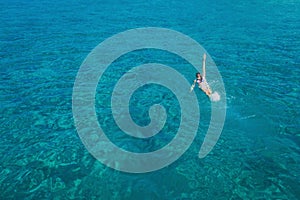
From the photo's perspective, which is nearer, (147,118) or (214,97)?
(147,118)

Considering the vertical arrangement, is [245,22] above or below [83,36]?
above

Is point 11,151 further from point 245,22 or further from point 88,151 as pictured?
point 245,22

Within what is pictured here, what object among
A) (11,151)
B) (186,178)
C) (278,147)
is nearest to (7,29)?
(11,151)

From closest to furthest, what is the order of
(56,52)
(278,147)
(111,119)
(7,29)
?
(278,147) < (111,119) < (56,52) < (7,29)

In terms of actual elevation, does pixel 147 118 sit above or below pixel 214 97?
below

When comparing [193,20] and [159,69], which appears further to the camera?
[193,20]

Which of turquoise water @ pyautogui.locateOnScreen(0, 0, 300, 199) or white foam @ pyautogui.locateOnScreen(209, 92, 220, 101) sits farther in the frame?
white foam @ pyautogui.locateOnScreen(209, 92, 220, 101)

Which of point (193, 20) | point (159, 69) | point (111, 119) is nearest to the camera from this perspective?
point (111, 119)

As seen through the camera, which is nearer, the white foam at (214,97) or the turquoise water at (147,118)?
the turquoise water at (147,118)
